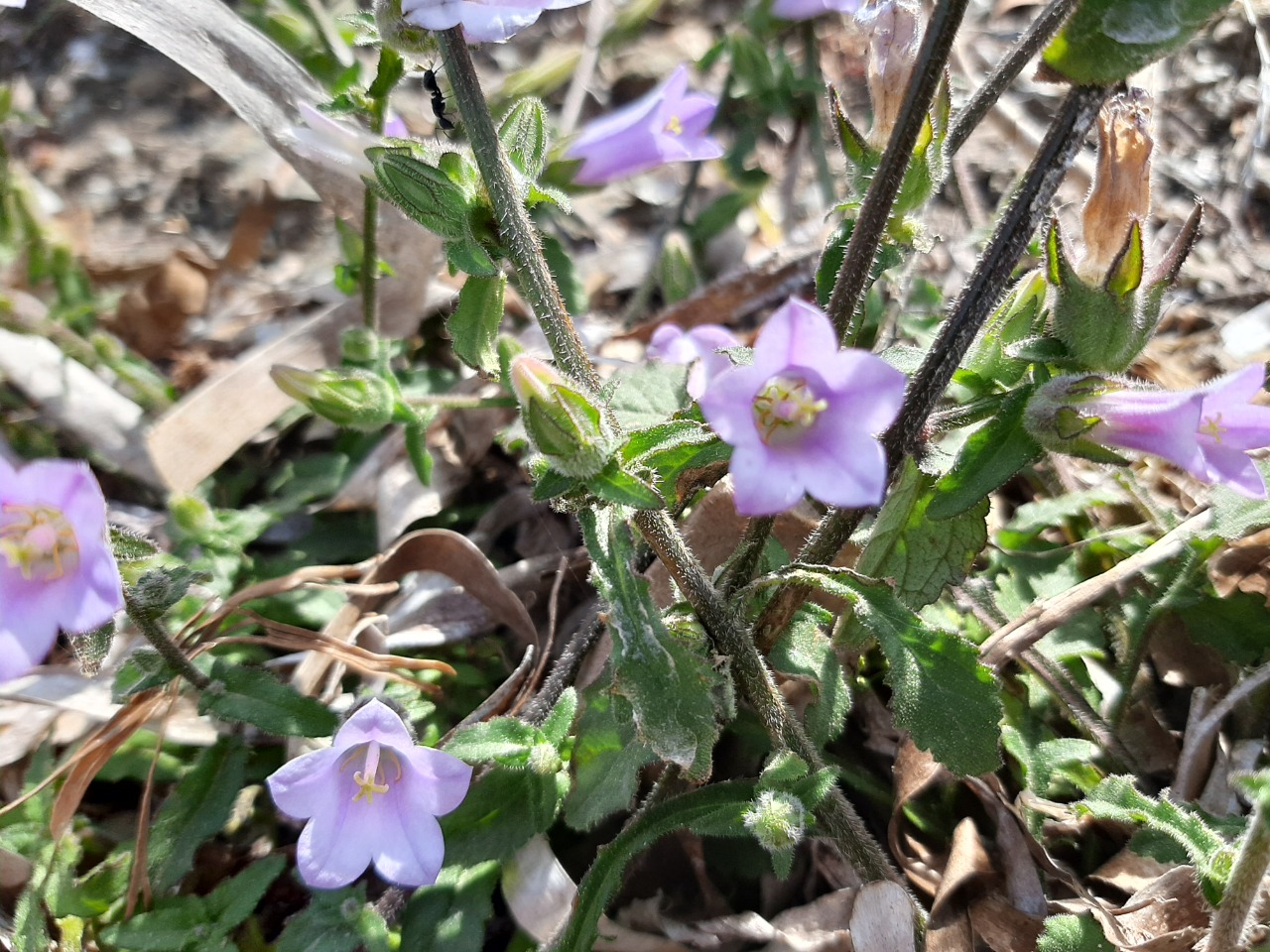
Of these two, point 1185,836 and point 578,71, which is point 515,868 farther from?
point 578,71

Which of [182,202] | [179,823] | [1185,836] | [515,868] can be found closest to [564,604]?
[515,868]

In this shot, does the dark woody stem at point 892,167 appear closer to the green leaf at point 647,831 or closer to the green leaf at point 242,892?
the green leaf at point 647,831

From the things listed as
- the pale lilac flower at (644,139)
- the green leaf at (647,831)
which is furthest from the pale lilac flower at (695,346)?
the green leaf at (647,831)

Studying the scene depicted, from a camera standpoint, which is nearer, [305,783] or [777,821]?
[777,821]

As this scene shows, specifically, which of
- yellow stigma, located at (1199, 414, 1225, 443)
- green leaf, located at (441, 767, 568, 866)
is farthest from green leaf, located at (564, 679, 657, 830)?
yellow stigma, located at (1199, 414, 1225, 443)

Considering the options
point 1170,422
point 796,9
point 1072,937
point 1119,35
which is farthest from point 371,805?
point 796,9

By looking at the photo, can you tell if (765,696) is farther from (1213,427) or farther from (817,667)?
(1213,427)

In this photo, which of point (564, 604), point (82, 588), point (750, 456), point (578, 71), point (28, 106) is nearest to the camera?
point (750, 456)
